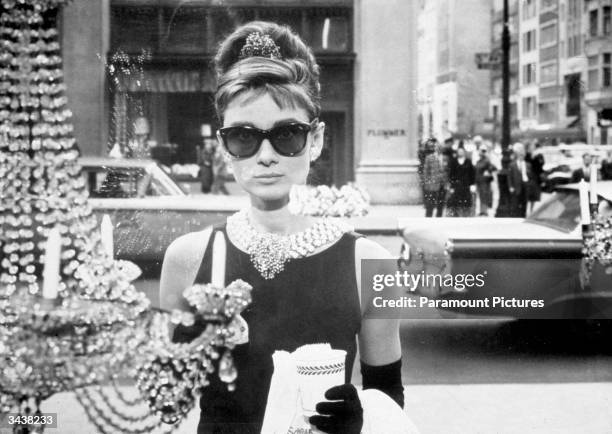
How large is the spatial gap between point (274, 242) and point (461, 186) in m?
0.69

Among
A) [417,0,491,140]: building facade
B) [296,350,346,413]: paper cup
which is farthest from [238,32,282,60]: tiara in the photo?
[296,350,346,413]: paper cup

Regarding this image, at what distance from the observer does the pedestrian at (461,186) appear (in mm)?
2363

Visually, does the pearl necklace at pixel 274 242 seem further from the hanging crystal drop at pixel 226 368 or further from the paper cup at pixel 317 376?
the hanging crystal drop at pixel 226 368

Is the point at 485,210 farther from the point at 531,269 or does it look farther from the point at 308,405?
the point at 308,405

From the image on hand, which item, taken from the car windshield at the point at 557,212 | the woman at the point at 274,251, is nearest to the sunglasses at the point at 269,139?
the woman at the point at 274,251

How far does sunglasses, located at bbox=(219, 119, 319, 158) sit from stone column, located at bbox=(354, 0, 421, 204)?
0.33 meters

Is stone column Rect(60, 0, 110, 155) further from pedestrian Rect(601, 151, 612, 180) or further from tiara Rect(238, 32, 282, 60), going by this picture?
pedestrian Rect(601, 151, 612, 180)

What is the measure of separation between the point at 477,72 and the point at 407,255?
623mm

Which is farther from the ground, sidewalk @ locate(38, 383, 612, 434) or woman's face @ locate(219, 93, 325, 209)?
woman's face @ locate(219, 93, 325, 209)

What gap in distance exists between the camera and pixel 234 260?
6.33ft

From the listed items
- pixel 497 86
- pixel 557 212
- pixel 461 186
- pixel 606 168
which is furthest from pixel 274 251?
pixel 557 212

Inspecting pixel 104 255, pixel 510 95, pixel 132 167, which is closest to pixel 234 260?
pixel 104 255

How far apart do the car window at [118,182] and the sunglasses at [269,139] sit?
343mm

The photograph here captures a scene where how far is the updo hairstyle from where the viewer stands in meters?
1.92
